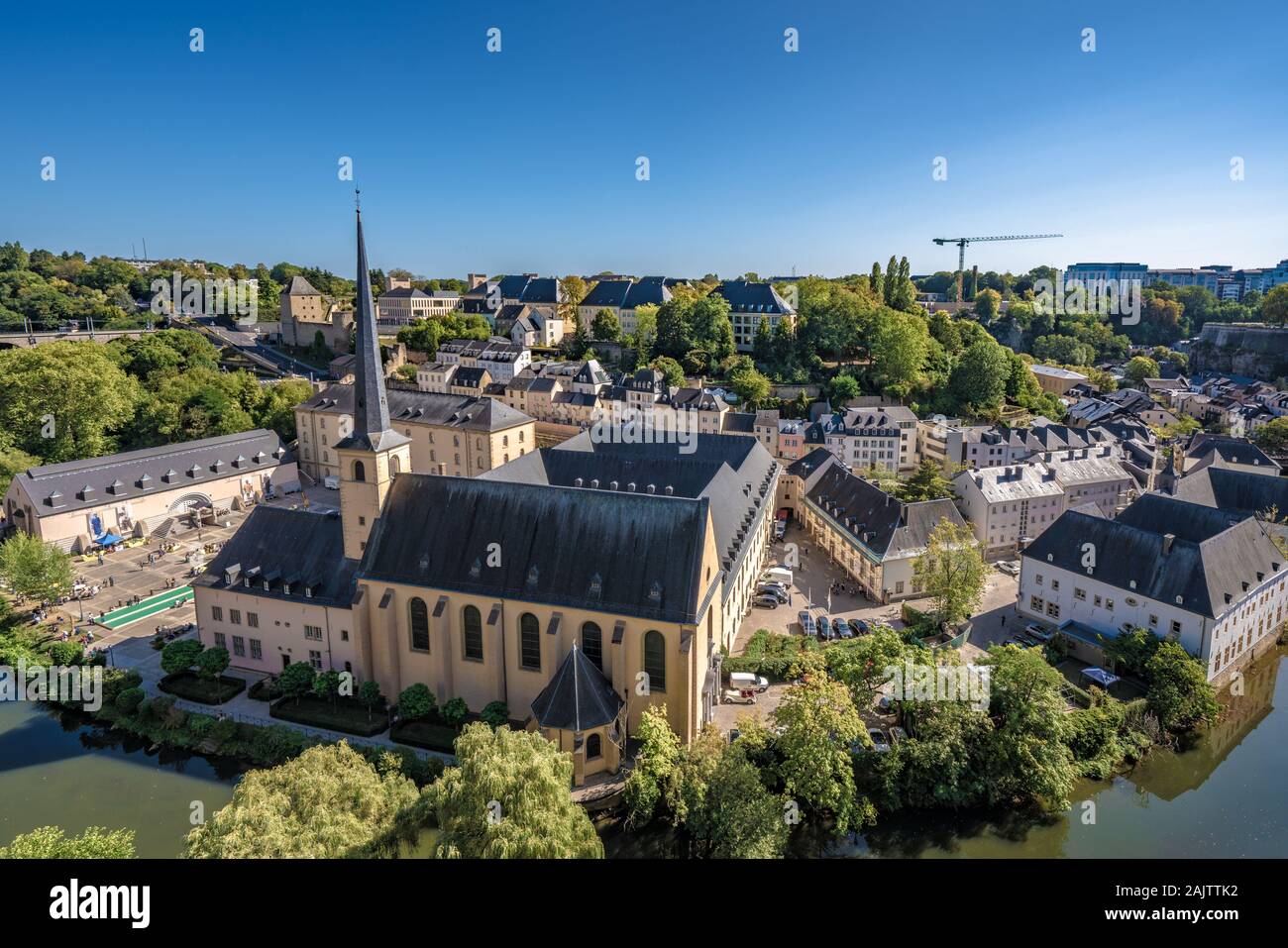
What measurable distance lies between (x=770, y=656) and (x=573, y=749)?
12.4 metres

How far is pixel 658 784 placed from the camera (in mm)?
26891

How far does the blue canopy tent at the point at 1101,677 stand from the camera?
35938 mm

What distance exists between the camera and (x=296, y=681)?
3397 centimetres

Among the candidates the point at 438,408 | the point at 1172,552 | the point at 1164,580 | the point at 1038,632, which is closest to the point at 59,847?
the point at 1038,632

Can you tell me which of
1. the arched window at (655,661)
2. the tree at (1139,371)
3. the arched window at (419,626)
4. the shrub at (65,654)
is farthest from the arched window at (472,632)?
the tree at (1139,371)

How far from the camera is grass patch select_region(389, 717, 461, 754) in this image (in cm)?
3098

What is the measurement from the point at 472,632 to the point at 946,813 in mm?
19997

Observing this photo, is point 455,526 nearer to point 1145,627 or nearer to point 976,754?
point 976,754

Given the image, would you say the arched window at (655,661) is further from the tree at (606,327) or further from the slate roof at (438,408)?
the tree at (606,327)

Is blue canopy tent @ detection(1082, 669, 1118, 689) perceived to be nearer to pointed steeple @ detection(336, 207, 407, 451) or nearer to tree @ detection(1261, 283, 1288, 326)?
pointed steeple @ detection(336, 207, 407, 451)

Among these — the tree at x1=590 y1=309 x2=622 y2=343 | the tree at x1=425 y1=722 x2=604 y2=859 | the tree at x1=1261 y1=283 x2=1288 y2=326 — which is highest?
the tree at x1=1261 y1=283 x2=1288 y2=326

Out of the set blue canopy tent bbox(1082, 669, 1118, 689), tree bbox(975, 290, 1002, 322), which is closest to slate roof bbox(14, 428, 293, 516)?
blue canopy tent bbox(1082, 669, 1118, 689)

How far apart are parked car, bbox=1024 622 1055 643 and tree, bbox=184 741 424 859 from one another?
32.9 meters

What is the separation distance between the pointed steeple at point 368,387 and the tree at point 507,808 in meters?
17.0
